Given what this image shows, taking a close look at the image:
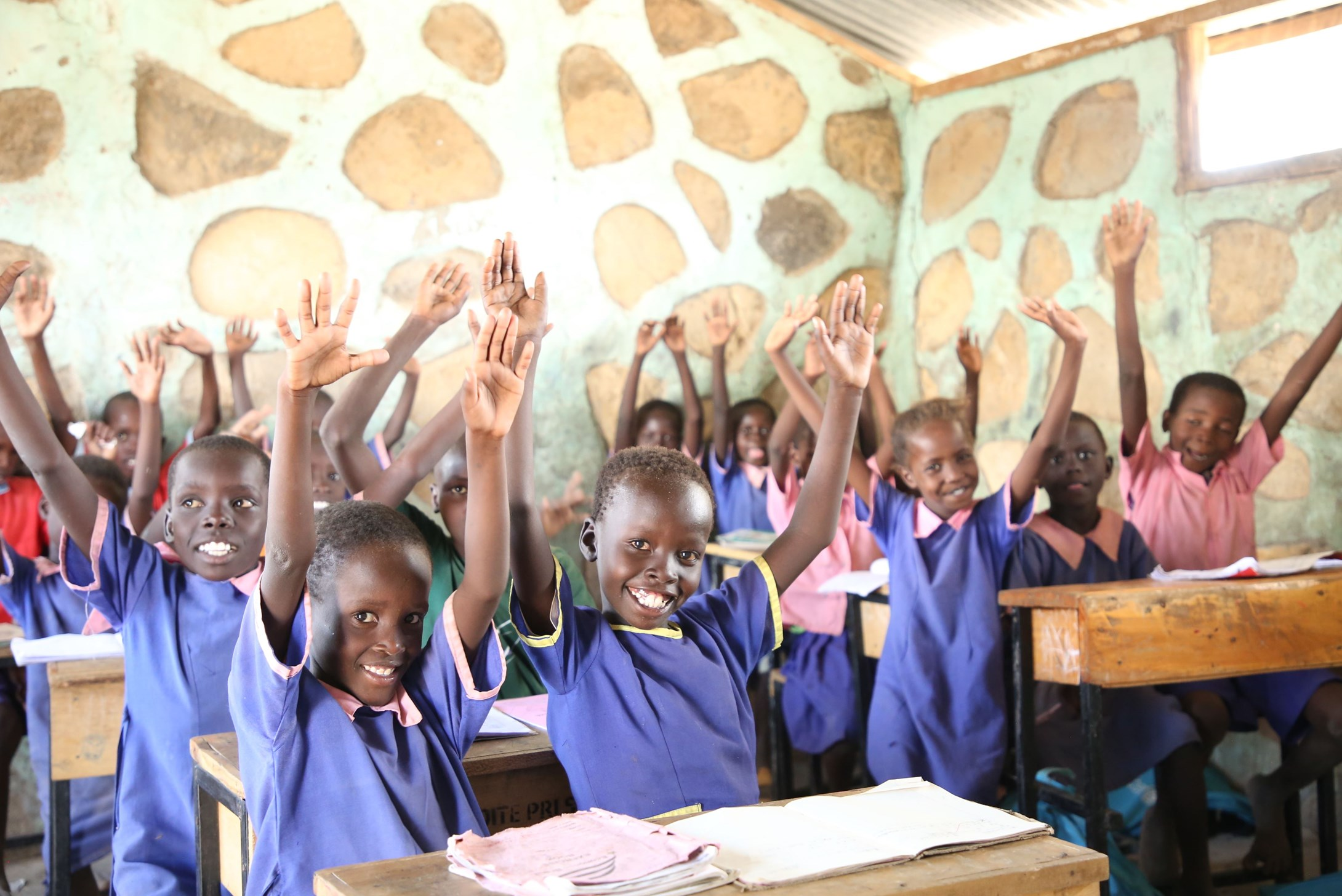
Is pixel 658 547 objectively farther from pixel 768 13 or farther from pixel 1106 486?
pixel 768 13

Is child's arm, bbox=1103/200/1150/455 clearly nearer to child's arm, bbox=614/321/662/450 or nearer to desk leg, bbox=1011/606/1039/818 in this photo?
desk leg, bbox=1011/606/1039/818

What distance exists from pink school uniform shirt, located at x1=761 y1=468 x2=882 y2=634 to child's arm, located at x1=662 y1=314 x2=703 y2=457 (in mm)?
553

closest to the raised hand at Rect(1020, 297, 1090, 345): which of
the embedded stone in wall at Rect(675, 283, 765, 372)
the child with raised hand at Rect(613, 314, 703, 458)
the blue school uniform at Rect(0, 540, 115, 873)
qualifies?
the child with raised hand at Rect(613, 314, 703, 458)

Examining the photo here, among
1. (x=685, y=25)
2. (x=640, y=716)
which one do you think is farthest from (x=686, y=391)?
(x=640, y=716)

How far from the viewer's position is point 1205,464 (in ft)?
12.1

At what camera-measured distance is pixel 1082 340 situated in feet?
9.84

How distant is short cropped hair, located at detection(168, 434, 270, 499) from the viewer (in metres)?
2.40

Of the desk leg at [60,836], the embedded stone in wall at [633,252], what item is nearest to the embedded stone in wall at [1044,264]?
the embedded stone in wall at [633,252]

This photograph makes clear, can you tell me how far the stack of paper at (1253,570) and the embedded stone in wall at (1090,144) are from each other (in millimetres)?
1893

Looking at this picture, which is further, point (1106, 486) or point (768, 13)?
point (768, 13)

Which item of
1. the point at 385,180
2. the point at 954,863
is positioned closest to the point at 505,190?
the point at 385,180

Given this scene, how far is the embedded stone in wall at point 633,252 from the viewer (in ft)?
16.3

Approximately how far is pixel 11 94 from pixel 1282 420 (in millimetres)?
4339

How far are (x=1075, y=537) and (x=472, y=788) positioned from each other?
2.13 metres
